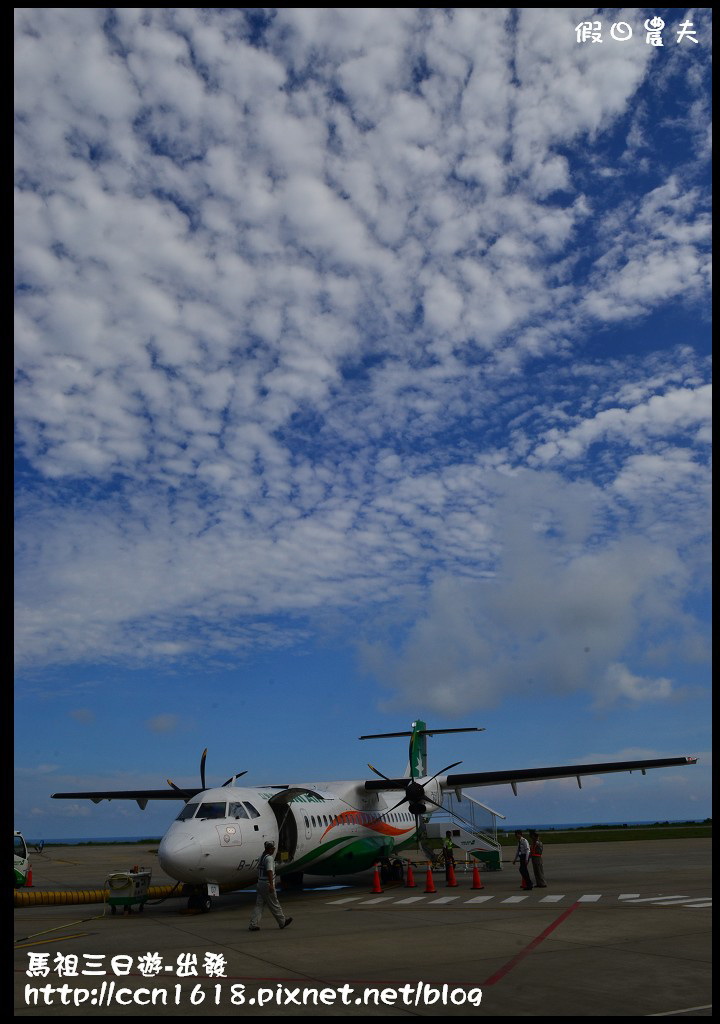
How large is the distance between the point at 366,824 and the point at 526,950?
49.1 ft

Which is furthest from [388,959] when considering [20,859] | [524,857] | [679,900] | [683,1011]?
[20,859]

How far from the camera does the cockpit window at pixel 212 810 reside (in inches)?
722

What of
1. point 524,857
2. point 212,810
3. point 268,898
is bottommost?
point 524,857

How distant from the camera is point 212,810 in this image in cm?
1850

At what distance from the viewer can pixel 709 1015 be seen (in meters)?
7.77

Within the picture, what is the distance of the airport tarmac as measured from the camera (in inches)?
339

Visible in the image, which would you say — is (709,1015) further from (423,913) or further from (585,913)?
(423,913)

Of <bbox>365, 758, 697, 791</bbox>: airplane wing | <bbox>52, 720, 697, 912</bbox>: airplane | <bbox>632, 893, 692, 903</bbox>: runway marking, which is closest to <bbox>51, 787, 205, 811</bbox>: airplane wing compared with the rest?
<bbox>52, 720, 697, 912</bbox>: airplane

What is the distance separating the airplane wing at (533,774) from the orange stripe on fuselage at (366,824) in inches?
47.0

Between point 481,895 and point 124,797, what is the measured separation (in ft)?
49.5

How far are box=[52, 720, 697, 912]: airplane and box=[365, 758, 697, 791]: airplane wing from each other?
1.3 inches

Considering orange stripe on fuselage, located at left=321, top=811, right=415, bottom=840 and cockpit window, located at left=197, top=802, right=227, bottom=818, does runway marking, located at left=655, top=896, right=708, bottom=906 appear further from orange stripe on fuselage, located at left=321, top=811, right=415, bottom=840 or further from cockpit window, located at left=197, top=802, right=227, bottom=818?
cockpit window, located at left=197, top=802, right=227, bottom=818

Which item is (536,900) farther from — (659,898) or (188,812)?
(188,812)

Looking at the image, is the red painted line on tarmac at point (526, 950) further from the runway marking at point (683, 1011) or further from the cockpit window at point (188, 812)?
the cockpit window at point (188, 812)
